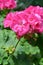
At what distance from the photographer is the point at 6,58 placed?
7.97 feet

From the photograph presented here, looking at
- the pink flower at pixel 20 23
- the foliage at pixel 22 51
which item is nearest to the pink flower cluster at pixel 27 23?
the pink flower at pixel 20 23

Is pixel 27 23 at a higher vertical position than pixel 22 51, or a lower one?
higher

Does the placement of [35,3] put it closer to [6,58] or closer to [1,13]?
[1,13]

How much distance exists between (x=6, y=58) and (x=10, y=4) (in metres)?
0.90

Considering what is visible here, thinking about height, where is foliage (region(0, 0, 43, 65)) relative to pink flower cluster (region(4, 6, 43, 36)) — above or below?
below

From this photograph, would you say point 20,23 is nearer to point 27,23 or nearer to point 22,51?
point 27,23

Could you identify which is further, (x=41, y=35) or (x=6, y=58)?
(x=41, y=35)

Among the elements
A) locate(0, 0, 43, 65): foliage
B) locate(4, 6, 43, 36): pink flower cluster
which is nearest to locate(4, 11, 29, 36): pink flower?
locate(4, 6, 43, 36): pink flower cluster

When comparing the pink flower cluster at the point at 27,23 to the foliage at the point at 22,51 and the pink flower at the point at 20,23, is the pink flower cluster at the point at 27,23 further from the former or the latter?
the foliage at the point at 22,51

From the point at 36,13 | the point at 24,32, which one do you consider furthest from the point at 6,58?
the point at 36,13

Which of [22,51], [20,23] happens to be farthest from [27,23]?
[22,51]

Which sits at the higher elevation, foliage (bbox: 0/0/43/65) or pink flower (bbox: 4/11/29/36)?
pink flower (bbox: 4/11/29/36)

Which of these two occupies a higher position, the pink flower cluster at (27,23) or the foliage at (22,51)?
the pink flower cluster at (27,23)

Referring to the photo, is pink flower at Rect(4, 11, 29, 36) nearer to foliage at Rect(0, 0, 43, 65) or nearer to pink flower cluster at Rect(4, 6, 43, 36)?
pink flower cluster at Rect(4, 6, 43, 36)
